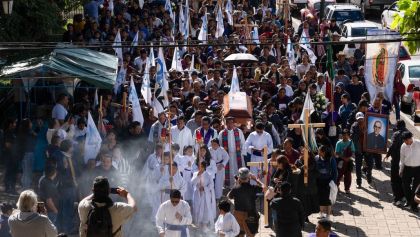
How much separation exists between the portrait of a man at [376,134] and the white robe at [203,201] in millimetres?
3823

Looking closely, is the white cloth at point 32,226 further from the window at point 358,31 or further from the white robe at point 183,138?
the window at point 358,31

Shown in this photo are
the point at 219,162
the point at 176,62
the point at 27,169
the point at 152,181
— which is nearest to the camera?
the point at 152,181

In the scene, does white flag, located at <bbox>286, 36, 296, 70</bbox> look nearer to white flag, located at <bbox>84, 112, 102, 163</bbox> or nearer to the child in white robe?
white flag, located at <bbox>84, 112, 102, 163</bbox>

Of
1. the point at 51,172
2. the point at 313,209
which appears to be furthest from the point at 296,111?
the point at 51,172

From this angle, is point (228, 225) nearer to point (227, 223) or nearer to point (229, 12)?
point (227, 223)

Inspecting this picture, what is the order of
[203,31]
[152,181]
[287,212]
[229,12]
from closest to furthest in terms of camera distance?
[287,212], [152,181], [203,31], [229,12]

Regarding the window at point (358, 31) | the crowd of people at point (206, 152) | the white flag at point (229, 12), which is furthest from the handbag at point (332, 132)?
the window at point (358, 31)

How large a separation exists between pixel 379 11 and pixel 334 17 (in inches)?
285

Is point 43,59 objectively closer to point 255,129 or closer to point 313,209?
point 255,129

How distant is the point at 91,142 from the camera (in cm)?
1753

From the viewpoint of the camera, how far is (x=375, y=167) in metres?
21.1

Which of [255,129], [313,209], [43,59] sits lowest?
[313,209]

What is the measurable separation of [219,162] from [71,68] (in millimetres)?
3934

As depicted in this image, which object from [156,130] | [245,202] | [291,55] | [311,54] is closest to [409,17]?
[245,202]
